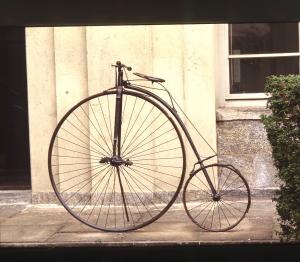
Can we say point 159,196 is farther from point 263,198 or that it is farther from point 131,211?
point 263,198

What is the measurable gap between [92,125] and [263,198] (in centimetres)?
217

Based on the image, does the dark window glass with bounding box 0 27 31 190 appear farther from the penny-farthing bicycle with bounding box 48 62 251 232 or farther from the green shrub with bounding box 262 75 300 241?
the green shrub with bounding box 262 75 300 241

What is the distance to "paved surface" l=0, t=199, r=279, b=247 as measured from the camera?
5.66 meters

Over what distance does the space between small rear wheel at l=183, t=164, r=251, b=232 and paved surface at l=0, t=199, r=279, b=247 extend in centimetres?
15

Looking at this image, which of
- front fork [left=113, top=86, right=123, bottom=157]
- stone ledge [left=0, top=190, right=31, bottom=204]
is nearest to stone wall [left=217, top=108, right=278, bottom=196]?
front fork [left=113, top=86, right=123, bottom=157]

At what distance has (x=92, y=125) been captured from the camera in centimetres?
747

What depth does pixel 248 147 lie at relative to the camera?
7719mm

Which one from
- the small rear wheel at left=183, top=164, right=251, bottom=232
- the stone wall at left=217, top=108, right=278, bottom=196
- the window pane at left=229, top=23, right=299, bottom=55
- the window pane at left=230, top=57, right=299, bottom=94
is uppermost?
the window pane at left=229, top=23, right=299, bottom=55

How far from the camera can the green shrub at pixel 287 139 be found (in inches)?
197

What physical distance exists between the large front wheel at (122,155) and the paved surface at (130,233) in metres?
0.40

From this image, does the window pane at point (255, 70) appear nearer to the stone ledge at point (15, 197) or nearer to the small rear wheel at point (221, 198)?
the small rear wheel at point (221, 198)


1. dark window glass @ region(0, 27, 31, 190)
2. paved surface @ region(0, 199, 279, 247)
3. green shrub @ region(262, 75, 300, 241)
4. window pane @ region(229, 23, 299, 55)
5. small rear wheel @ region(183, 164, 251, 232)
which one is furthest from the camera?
dark window glass @ region(0, 27, 31, 190)

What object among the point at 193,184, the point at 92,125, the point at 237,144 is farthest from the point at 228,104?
the point at 92,125

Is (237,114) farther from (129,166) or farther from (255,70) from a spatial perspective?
(129,166)
